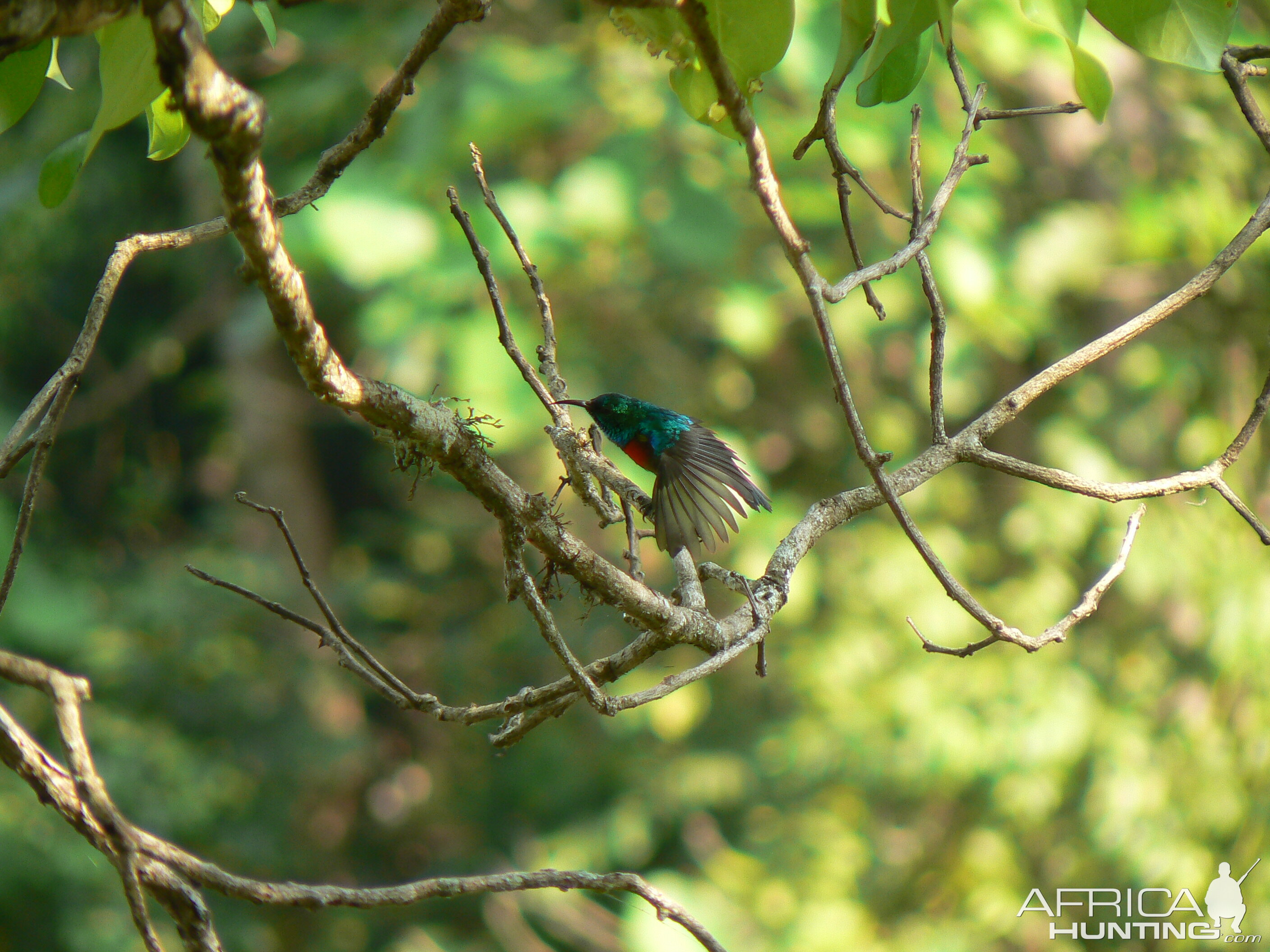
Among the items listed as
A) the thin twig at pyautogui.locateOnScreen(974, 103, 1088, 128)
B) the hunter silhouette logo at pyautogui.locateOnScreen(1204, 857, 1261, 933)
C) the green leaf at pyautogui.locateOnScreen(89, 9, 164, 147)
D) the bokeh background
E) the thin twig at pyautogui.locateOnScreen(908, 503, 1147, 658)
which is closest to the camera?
the green leaf at pyautogui.locateOnScreen(89, 9, 164, 147)

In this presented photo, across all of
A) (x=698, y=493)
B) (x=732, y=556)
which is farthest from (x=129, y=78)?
(x=732, y=556)

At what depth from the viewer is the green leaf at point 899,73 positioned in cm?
96

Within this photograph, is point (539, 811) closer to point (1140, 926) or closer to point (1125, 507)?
point (1140, 926)

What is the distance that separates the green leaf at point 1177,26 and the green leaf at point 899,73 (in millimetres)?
147

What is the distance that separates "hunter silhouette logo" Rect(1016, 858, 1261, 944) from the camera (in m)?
3.55

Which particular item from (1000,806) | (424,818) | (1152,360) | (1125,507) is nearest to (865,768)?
(1000,806)

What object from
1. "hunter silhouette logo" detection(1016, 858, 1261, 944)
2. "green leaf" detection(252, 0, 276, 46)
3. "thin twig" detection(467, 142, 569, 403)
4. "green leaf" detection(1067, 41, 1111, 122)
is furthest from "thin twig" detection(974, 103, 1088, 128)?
"hunter silhouette logo" detection(1016, 858, 1261, 944)

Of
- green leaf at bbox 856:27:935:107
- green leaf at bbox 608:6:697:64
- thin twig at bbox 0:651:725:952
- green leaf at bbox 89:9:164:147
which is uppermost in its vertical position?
green leaf at bbox 856:27:935:107

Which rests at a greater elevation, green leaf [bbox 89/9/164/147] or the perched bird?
the perched bird

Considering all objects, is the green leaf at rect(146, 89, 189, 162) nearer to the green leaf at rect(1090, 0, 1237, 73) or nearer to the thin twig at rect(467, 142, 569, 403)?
the thin twig at rect(467, 142, 569, 403)

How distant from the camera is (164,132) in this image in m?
0.97

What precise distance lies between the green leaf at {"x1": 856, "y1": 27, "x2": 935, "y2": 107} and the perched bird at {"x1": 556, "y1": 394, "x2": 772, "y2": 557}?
1.62 ft

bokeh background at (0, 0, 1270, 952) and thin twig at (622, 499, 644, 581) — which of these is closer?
thin twig at (622, 499, 644, 581)

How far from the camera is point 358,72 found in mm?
4570
